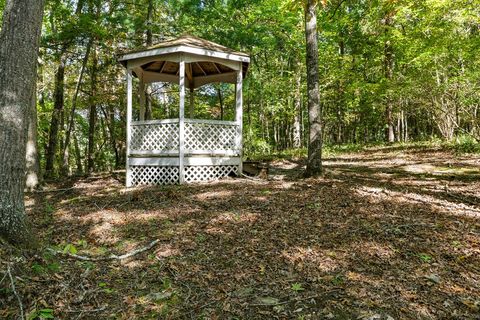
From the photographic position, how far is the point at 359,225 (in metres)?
4.89

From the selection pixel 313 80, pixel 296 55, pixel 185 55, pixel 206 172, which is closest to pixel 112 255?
pixel 206 172

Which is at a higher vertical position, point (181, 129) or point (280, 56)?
point (280, 56)

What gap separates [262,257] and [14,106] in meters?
3.21

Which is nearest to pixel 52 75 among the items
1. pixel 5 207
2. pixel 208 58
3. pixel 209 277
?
pixel 208 58

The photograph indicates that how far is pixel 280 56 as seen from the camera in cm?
2392

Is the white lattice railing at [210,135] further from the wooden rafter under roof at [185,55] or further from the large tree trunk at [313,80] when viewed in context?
the large tree trunk at [313,80]

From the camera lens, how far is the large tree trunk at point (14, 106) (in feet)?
11.4

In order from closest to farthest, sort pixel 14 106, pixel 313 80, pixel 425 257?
pixel 14 106 → pixel 425 257 → pixel 313 80

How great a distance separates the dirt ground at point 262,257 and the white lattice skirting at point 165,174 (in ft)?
8.38

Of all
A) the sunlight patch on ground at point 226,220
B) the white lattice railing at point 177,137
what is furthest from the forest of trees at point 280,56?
the sunlight patch on ground at point 226,220

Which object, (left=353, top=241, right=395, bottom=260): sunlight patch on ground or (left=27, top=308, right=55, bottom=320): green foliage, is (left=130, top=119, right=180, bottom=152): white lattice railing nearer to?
(left=353, top=241, right=395, bottom=260): sunlight patch on ground

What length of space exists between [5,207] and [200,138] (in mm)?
6694

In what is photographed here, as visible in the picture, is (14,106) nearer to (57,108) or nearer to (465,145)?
(57,108)

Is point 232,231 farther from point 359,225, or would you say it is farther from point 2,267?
point 2,267
